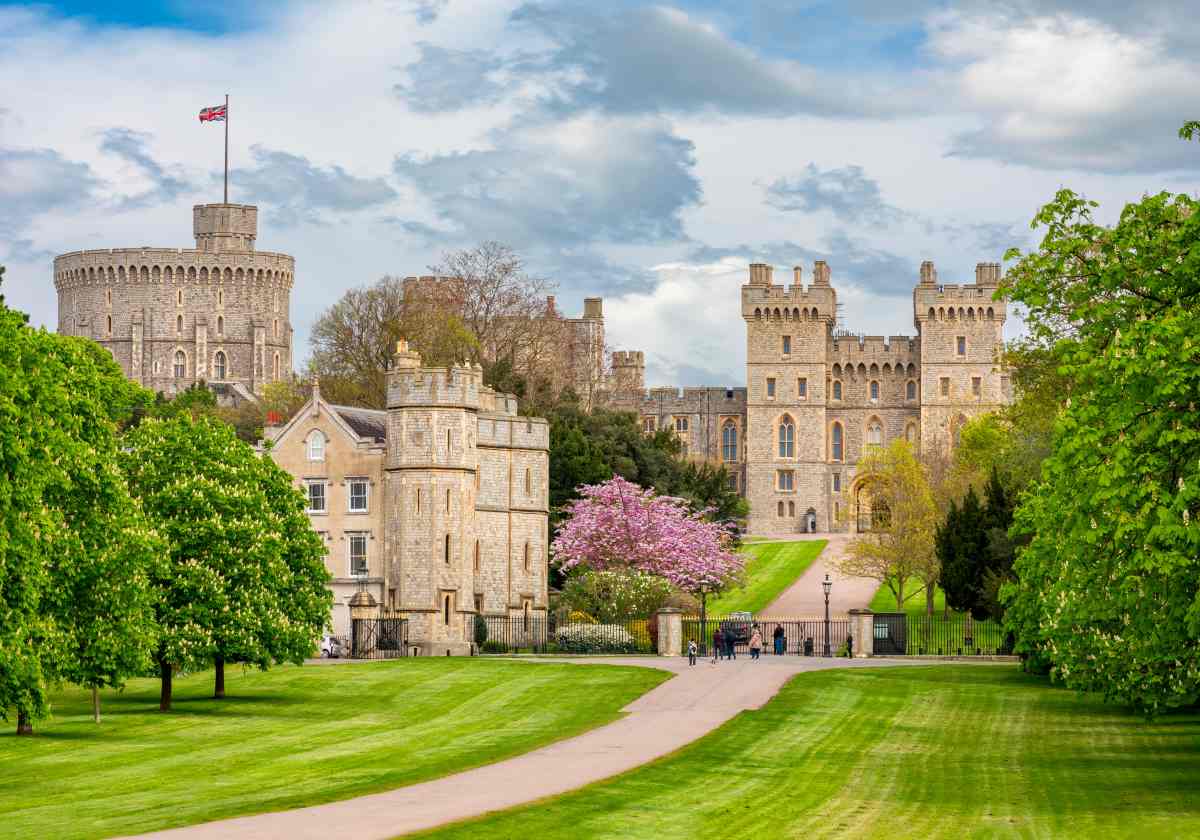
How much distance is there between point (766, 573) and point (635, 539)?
2621 centimetres

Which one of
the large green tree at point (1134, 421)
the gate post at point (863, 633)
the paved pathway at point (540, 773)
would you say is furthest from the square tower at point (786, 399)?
the large green tree at point (1134, 421)

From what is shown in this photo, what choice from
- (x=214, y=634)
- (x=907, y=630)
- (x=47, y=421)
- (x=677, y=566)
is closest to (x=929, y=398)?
(x=677, y=566)

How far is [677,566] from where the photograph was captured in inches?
2803

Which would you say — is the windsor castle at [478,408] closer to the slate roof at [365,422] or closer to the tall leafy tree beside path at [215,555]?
the slate roof at [365,422]

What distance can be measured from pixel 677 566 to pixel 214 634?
30243mm

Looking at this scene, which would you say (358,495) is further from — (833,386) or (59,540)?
(833,386)

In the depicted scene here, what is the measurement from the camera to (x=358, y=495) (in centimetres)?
6494

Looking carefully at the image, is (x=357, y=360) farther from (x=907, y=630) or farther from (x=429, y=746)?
(x=429, y=746)

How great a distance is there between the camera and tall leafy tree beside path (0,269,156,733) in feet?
100

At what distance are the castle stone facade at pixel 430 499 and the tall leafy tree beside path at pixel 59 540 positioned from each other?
66.9ft

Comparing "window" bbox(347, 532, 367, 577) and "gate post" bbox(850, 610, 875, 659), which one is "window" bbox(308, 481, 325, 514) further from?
"gate post" bbox(850, 610, 875, 659)

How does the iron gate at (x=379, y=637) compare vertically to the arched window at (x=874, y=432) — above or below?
below

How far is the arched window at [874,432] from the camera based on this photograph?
126 m

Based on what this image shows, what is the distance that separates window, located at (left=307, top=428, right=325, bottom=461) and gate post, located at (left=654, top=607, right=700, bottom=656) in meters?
13.4
